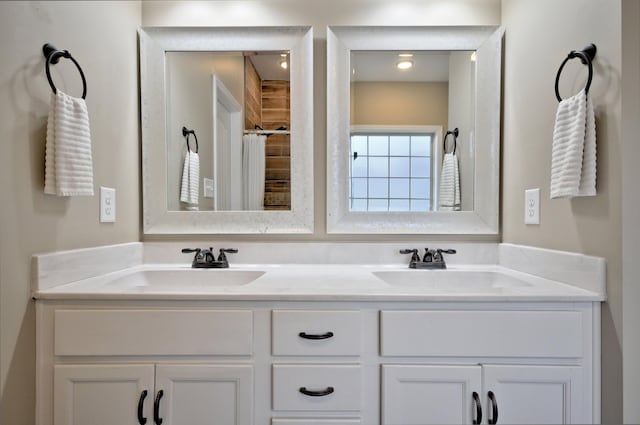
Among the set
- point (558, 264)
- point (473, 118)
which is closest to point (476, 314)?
point (558, 264)

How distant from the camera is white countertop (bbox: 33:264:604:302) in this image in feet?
3.33

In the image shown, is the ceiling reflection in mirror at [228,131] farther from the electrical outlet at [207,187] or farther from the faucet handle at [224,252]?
the faucet handle at [224,252]

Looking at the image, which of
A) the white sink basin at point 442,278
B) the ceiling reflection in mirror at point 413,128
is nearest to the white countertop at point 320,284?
the white sink basin at point 442,278

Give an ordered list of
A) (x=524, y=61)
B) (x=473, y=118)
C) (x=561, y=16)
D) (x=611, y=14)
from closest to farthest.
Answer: (x=611, y=14)
(x=561, y=16)
(x=524, y=61)
(x=473, y=118)

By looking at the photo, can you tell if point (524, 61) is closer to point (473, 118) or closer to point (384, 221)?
point (473, 118)

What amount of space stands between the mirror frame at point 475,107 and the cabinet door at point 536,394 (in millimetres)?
667

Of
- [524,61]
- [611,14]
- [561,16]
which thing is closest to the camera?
[611,14]

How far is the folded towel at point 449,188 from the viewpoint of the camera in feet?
5.12

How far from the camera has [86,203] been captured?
1.23 meters

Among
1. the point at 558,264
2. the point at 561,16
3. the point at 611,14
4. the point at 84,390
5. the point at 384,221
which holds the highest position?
the point at 561,16

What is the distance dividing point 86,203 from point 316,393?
1033 millimetres

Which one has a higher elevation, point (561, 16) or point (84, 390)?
point (561, 16)

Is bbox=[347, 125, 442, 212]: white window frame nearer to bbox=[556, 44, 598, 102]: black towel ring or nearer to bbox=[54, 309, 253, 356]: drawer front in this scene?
bbox=[556, 44, 598, 102]: black towel ring

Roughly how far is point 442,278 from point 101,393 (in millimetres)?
1265
